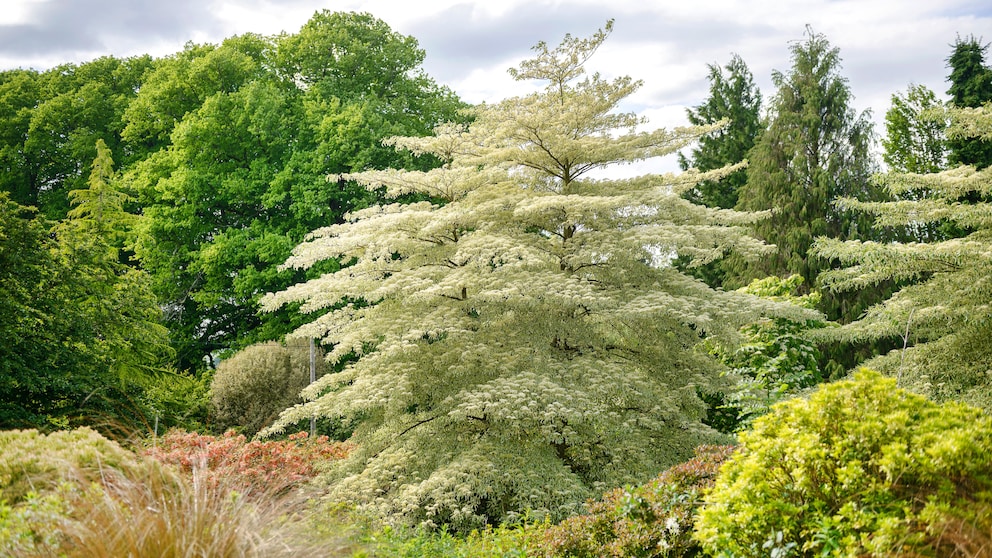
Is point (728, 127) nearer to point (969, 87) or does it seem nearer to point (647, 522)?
point (969, 87)

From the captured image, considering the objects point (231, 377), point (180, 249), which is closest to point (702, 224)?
point (231, 377)

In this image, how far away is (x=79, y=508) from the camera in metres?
3.75

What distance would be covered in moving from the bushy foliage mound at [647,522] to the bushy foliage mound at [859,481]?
505 mm

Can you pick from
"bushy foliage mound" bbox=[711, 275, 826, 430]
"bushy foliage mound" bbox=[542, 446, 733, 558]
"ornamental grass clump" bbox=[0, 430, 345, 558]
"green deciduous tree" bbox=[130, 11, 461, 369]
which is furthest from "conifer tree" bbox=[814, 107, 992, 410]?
"green deciduous tree" bbox=[130, 11, 461, 369]

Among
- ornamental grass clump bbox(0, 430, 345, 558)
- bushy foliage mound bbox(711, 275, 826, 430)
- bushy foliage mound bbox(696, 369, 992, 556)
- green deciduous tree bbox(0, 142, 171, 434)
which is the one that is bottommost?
bushy foliage mound bbox(711, 275, 826, 430)

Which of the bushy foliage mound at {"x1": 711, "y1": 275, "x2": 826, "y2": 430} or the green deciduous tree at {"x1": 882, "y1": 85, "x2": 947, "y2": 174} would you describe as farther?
the green deciduous tree at {"x1": 882, "y1": 85, "x2": 947, "y2": 174}

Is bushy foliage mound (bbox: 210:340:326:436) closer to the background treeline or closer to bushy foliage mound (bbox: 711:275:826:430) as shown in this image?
the background treeline

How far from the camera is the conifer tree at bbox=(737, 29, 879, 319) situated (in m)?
17.4

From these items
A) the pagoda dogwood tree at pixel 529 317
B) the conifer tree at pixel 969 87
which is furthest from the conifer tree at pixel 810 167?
the pagoda dogwood tree at pixel 529 317

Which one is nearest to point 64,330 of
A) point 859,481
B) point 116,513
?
point 116,513

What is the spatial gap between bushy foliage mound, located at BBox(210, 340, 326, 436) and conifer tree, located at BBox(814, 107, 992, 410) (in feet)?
36.2

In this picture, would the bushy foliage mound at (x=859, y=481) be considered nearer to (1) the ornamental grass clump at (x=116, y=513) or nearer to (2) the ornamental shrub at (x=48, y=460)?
(1) the ornamental grass clump at (x=116, y=513)

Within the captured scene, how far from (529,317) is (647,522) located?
188 inches

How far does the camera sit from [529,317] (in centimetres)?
958
